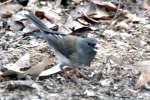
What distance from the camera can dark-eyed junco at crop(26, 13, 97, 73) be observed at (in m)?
5.10

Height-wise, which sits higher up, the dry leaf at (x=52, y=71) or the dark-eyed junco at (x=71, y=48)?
the dark-eyed junco at (x=71, y=48)

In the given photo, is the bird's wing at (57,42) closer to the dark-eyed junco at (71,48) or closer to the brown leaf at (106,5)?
the dark-eyed junco at (71,48)

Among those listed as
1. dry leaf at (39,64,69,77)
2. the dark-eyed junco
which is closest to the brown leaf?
the dark-eyed junco

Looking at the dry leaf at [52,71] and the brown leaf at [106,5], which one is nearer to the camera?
the dry leaf at [52,71]

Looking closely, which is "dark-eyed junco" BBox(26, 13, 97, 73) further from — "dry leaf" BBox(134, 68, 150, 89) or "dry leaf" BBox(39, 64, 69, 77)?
"dry leaf" BBox(134, 68, 150, 89)

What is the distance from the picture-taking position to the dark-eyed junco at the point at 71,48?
16.7 ft

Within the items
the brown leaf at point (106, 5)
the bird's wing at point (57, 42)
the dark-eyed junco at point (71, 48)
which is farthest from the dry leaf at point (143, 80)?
the brown leaf at point (106, 5)

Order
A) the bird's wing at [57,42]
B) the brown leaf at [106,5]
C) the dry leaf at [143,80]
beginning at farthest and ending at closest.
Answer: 1. the brown leaf at [106,5]
2. the bird's wing at [57,42]
3. the dry leaf at [143,80]

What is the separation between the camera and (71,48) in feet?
17.4

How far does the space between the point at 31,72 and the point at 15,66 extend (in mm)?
225

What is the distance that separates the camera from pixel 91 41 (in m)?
5.06

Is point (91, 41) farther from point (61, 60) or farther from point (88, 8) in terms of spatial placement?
point (88, 8)

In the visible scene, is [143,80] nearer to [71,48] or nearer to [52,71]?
[71,48]

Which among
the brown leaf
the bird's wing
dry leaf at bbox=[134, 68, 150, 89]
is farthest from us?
the brown leaf
